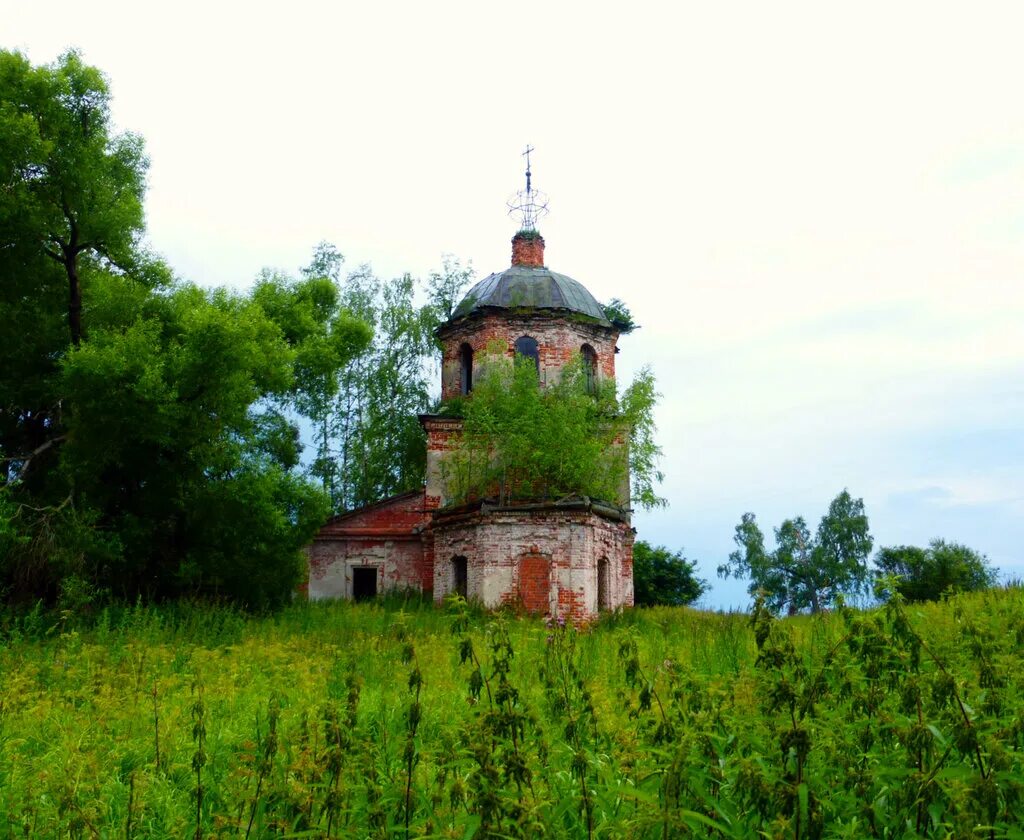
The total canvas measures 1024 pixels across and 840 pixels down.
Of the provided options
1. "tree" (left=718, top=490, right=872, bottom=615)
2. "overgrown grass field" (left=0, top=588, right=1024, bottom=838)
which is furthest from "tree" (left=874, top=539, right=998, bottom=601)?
"overgrown grass field" (left=0, top=588, right=1024, bottom=838)

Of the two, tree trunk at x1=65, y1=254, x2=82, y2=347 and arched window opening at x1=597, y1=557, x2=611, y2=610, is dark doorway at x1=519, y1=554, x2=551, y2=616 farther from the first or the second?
tree trunk at x1=65, y1=254, x2=82, y2=347

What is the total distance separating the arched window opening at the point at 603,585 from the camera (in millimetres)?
22203

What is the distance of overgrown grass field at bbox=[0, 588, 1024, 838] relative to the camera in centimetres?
350

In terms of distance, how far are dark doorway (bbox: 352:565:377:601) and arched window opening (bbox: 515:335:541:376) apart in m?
7.34

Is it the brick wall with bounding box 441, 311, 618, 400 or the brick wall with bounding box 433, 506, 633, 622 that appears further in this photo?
the brick wall with bounding box 441, 311, 618, 400

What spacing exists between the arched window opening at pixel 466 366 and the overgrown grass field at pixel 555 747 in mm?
16222

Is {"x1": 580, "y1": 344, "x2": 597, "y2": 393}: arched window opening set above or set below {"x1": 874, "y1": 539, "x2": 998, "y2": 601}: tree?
above

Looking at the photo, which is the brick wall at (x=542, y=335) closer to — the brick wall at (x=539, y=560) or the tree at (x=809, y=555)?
the brick wall at (x=539, y=560)

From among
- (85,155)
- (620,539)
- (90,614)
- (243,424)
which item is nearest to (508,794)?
(90,614)

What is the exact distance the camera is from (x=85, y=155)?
17.0 meters

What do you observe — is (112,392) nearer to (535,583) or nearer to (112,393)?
(112,393)

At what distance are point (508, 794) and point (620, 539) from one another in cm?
2000

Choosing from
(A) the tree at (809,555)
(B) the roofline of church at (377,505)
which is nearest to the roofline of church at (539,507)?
(B) the roofline of church at (377,505)

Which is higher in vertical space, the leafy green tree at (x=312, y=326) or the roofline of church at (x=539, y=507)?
the leafy green tree at (x=312, y=326)
